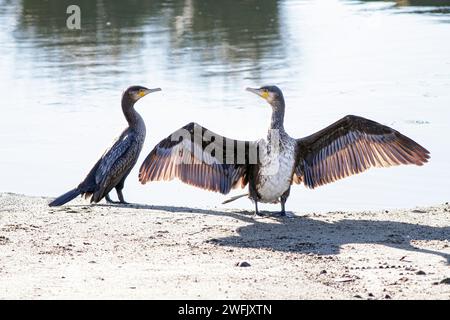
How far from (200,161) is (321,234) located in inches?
69.2

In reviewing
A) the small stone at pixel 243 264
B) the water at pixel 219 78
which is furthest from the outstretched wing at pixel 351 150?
the small stone at pixel 243 264

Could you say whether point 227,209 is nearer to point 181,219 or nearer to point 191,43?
point 181,219

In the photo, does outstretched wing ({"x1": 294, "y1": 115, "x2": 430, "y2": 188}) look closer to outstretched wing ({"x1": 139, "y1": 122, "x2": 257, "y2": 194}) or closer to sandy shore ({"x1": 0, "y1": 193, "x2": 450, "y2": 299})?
sandy shore ({"x1": 0, "y1": 193, "x2": 450, "y2": 299})

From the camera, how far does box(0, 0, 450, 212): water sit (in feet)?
41.0

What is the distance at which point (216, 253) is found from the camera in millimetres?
8688

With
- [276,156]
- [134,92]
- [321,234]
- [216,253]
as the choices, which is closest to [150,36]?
[134,92]

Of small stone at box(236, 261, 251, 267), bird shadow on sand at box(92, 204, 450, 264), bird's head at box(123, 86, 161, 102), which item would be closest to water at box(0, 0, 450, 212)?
bird's head at box(123, 86, 161, 102)

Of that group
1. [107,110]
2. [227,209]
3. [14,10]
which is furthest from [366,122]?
[14,10]

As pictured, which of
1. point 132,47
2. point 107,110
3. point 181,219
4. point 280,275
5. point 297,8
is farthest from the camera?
point 297,8

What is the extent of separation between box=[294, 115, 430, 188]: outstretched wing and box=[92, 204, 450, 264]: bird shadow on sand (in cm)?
65

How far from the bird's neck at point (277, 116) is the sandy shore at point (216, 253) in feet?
2.72

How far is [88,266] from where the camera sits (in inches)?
324

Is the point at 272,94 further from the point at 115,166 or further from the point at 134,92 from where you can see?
the point at 134,92

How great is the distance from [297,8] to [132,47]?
598 centimetres
